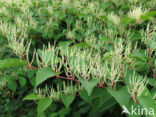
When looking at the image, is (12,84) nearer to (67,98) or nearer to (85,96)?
(67,98)

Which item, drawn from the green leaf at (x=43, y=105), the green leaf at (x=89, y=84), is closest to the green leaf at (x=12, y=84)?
the green leaf at (x=43, y=105)

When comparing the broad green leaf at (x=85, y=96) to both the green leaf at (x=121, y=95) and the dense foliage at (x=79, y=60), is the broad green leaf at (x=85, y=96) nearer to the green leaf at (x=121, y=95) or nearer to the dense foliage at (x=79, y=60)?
the dense foliage at (x=79, y=60)

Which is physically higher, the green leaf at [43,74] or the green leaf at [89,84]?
the green leaf at [43,74]

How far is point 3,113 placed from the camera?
2.84m

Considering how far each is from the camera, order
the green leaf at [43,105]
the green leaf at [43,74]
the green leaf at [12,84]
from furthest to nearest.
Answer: the green leaf at [12,84]
the green leaf at [43,105]
the green leaf at [43,74]

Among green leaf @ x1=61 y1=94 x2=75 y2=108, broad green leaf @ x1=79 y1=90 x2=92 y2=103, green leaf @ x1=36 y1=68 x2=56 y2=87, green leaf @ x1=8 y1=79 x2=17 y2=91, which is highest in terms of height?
green leaf @ x1=36 y1=68 x2=56 y2=87

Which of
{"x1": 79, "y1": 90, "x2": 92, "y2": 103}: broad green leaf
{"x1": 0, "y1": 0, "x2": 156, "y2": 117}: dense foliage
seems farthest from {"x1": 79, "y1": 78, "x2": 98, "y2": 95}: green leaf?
{"x1": 79, "y1": 90, "x2": 92, "y2": 103}: broad green leaf

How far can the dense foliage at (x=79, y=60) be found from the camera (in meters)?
1.19

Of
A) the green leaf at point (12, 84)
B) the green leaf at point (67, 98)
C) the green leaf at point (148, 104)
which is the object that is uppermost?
the green leaf at point (148, 104)

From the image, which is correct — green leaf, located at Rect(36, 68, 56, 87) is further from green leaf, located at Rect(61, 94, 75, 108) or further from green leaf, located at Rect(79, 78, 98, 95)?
green leaf, located at Rect(61, 94, 75, 108)

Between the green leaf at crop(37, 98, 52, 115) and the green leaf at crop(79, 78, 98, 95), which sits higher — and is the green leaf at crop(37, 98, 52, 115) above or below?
below

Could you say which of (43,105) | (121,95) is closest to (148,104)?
(121,95)

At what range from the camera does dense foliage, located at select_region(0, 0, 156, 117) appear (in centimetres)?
119

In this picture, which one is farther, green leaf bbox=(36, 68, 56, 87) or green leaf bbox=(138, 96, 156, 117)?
green leaf bbox=(36, 68, 56, 87)
